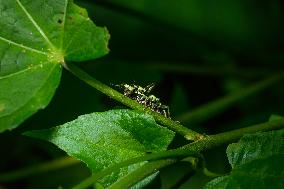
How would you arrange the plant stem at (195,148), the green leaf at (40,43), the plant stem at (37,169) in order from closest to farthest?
the plant stem at (195,148) < the green leaf at (40,43) < the plant stem at (37,169)

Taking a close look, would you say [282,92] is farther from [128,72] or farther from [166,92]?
[128,72]

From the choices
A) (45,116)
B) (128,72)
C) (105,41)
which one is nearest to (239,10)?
(128,72)

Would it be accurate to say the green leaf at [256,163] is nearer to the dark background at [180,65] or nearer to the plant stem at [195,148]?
the plant stem at [195,148]

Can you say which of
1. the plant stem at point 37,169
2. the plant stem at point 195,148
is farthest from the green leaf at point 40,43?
the plant stem at point 37,169

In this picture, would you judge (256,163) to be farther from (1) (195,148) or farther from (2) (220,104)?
(2) (220,104)

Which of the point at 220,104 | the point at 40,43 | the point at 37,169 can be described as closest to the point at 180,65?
the point at 220,104

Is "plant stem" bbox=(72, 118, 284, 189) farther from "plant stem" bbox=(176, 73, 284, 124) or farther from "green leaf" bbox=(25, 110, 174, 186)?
"plant stem" bbox=(176, 73, 284, 124)
